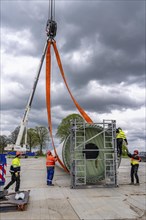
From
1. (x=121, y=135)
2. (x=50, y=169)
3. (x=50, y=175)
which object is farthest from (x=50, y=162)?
(x=121, y=135)

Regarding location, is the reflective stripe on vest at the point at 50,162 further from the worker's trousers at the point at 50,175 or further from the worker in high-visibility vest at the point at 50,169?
the worker's trousers at the point at 50,175

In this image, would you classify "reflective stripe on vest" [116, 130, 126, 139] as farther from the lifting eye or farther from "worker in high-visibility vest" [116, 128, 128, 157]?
the lifting eye

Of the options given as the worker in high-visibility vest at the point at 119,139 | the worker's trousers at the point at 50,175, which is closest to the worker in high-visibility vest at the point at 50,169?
the worker's trousers at the point at 50,175

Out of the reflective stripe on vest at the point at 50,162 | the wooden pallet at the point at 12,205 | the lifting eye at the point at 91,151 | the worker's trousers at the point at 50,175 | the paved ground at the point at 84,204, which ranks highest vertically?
the lifting eye at the point at 91,151

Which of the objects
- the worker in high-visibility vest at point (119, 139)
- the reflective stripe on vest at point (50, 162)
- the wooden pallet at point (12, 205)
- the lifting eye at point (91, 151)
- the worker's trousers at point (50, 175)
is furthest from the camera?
the worker in high-visibility vest at point (119, 139)

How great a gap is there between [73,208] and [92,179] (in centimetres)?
447

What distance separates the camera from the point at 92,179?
1195 cm

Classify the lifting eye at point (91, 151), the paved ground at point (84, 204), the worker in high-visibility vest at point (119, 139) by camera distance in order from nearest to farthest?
the paved ground at point (84, 204) → the lifting eye at point (91, 151) → the worker in high-visibility vest at point (119, 139)

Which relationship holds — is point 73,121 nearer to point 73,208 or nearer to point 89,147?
point 89,147

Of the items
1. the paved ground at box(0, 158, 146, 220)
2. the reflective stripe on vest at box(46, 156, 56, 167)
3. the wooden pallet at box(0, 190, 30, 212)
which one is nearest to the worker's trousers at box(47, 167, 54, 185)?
the reflective stripe on vest at box(46, 156, 56, 167)

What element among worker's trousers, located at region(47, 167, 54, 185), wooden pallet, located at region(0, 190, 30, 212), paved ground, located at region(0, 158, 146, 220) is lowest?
paved ground, located at region(0, 158, 146, 220)

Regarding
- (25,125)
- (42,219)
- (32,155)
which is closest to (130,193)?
(42,219)

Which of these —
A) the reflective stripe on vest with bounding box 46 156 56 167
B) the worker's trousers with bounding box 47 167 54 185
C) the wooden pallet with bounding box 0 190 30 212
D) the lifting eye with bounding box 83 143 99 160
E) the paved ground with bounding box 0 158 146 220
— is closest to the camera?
the paved ground with bounding box 0 158 146 220

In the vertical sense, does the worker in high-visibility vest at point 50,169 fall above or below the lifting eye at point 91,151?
below
